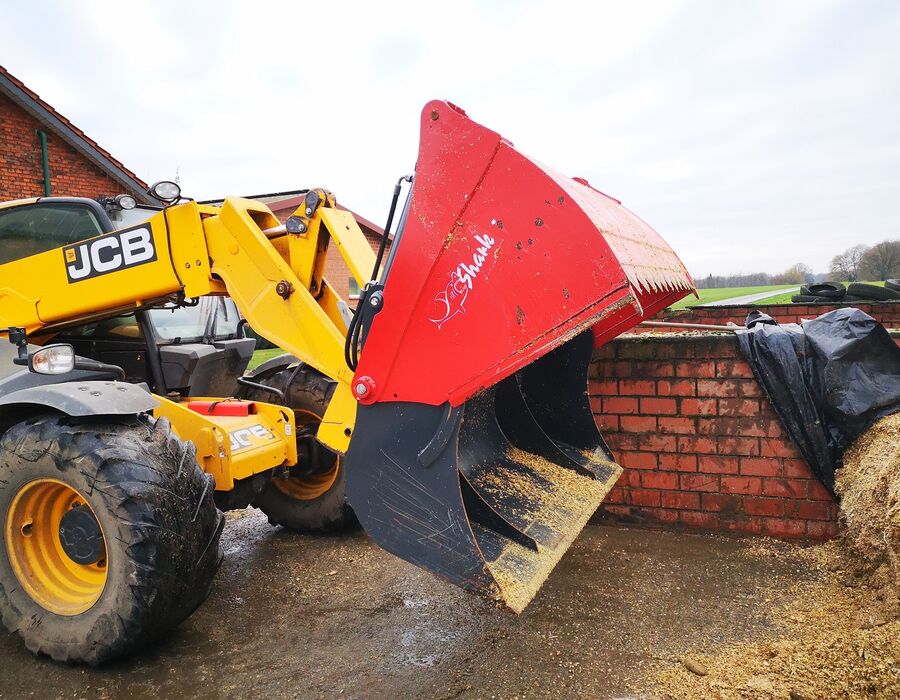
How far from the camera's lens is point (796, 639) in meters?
2.86

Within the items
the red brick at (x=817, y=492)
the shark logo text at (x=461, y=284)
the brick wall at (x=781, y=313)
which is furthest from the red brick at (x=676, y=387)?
the brick wall at (x=781, y=313)

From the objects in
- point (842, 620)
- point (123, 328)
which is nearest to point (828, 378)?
point (842, 620)

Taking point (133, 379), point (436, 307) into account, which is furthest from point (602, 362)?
point (133, 379)

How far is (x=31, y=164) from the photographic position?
13117mm

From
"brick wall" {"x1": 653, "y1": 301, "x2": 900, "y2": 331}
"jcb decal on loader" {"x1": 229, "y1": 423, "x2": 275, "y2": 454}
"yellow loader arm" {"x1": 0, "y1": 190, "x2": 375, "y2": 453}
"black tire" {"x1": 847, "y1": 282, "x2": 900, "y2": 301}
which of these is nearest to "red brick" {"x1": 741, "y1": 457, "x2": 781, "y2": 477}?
"yellow loader arm" {"x1": 0, "y1": 190, "x2": 375, "y2": 453}

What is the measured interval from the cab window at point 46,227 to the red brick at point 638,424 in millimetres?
3305

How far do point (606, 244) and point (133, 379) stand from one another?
2.83m

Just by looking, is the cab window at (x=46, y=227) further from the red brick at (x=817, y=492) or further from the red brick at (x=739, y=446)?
the red brick at (x=817, y=492)

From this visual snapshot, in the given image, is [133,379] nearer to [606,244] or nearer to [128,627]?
[128,627]

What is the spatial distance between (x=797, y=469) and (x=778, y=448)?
0.16m

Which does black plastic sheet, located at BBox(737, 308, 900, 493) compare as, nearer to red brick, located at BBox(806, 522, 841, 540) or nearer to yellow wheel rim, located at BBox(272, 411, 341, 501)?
red brick, located at BBox(806, 522, 841, 540)

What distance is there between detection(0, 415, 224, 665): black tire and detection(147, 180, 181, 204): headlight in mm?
1099

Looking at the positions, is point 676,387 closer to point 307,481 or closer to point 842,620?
point 842,620

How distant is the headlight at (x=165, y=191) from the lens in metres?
3.25
